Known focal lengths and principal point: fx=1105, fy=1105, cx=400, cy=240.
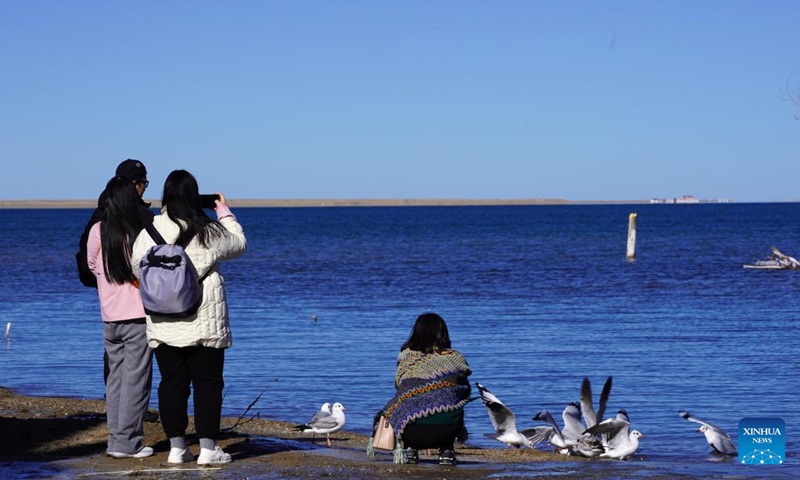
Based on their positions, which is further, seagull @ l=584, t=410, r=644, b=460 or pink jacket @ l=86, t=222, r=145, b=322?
seagull @ l=584, t=410, r=644, b=460

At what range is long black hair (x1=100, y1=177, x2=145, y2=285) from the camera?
698 cm

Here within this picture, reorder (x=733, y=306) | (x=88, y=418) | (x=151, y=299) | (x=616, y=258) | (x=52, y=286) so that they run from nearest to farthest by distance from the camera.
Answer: (x=151, y=299)
(x=88, y=418)
(x=733, y=306)
(x=52, y=286)
(x=616, y=258)

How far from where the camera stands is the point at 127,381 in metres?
7.07

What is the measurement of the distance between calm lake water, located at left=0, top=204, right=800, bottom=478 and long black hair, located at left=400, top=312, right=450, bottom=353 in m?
1.03

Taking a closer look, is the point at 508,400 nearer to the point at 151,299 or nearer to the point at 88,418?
the point at 88,418

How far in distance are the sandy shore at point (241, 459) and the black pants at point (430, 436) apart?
0.46 ft

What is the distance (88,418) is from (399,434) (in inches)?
129

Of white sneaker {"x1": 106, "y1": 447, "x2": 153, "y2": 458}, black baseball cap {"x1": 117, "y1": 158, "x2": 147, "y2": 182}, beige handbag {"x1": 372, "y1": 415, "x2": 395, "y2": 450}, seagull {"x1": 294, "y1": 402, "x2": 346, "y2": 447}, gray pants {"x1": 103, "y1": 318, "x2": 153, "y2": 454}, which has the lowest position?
seagull {"x1": 294, "y1": 402, "x2": 346, "y2": 447}

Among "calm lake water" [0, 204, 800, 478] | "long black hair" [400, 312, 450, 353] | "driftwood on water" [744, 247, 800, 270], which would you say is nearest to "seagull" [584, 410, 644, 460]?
"calm lake water" [0, 204, 800, 478]

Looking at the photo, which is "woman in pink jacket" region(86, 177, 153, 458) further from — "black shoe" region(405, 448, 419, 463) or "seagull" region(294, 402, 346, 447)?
"seagull" region(294, 402, 346, 447)

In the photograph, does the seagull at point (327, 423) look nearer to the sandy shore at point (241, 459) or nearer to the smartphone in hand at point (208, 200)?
the sandy shore at point (241, 459)

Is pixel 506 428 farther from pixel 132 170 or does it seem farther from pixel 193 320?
pixel 132 170

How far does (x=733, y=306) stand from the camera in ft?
84.4

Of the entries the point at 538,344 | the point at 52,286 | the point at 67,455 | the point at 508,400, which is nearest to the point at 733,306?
the point at 538,344
